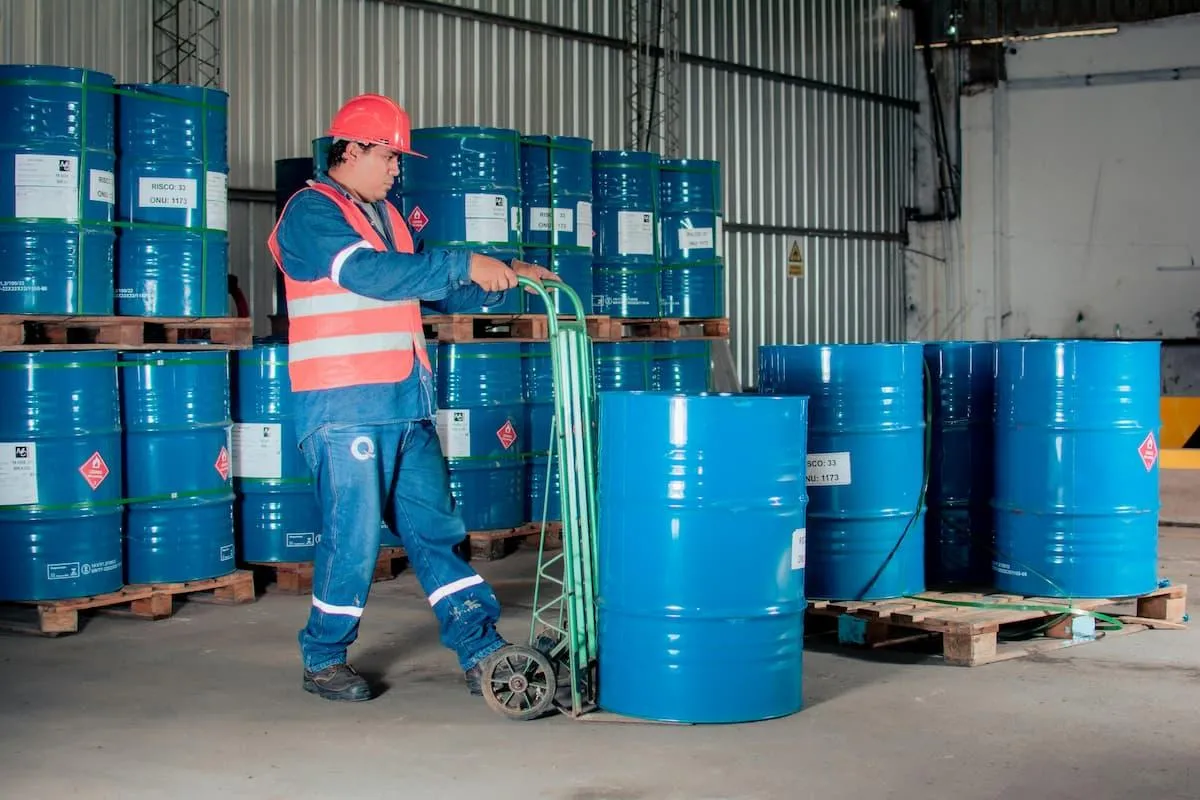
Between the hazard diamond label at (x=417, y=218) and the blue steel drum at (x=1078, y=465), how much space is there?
Answer: 10.4 feet

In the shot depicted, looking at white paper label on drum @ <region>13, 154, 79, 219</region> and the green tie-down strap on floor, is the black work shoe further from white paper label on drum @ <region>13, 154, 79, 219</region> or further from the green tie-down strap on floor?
white paper label on drum @ <region>13, 154, 79, 219</region>

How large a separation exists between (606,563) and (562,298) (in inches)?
174

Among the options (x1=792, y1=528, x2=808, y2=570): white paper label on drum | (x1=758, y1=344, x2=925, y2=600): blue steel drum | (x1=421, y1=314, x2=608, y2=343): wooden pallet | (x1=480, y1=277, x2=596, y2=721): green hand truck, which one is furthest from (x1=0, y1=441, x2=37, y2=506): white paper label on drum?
(x1=792, y1=528, x2=808, y2=570): white paper label on drum

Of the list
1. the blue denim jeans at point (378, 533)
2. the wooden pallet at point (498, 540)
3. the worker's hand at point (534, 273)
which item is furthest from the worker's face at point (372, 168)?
the wooden pallet at point (498, 540)

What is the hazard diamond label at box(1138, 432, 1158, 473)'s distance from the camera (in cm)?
586

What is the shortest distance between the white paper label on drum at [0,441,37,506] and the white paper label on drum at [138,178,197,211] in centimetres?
117

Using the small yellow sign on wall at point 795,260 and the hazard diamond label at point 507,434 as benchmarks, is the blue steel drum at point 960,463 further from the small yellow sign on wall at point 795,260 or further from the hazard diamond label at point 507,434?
the small yellow sign on wall at point 795,260

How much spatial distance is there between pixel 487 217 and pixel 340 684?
11.3 ft

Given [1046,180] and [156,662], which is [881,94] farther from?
[156,662]

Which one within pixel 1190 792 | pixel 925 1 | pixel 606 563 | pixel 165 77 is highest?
pixel 925 1

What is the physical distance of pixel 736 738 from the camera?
443cm

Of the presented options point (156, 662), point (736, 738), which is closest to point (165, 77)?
point (156, 662)

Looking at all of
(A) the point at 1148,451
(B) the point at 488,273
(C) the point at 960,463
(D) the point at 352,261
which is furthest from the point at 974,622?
(D) the point at 352,261

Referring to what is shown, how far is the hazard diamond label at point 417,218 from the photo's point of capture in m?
7.76
